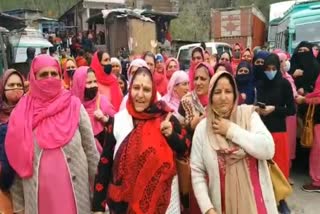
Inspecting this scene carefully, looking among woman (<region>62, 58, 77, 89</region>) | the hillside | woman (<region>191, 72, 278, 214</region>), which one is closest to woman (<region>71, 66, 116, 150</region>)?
woman (<region>62, 58, 77, 89</region>)

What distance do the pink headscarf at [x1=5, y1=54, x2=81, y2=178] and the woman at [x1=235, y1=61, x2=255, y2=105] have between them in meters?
2.55

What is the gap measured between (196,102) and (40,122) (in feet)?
3.96

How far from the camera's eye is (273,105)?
4699mm

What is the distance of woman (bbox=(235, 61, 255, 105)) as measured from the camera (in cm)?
503

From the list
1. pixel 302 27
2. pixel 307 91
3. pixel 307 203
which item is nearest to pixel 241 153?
pixel 307 203

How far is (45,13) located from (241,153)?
36259mm

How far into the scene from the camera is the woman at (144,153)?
2.56 m

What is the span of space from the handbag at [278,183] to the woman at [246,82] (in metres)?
2.21

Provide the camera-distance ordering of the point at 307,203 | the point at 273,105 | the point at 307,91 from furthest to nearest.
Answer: the point at 307,91
the point at 307,203
the point at 273,105

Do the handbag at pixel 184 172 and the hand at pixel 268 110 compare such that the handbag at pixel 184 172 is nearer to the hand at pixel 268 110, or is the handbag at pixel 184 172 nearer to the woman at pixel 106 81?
the hand at pixel 268 110

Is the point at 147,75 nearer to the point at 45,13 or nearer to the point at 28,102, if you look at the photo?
the point at 28,102

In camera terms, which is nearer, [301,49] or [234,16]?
[301,49]

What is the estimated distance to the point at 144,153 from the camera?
2.56m

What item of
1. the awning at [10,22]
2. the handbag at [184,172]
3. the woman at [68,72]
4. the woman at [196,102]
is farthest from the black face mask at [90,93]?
the awning at [10,22]
